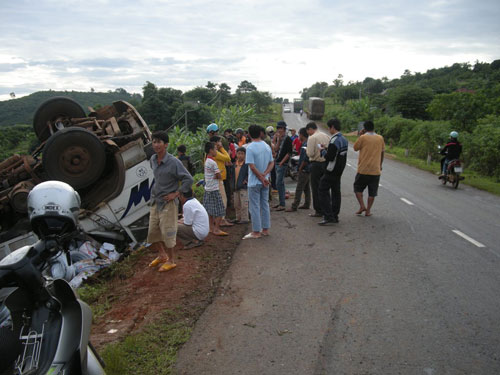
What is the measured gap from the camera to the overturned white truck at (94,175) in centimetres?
725

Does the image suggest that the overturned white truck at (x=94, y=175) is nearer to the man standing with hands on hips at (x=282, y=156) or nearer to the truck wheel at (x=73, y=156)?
the truck wheel at (x=73, y=156)

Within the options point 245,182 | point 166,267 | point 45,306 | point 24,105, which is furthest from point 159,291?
point 24,105

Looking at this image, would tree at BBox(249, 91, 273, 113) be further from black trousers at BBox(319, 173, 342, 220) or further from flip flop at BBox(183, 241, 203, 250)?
flip flop at BBox(183, 241, 203, 250)

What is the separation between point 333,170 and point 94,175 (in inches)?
180

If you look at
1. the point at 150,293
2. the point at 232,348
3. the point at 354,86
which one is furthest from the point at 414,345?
the point at 354,86

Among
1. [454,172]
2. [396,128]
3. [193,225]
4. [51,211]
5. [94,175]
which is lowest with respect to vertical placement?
[396,128]

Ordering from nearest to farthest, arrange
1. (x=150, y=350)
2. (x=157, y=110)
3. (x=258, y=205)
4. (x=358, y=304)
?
(x=150, y=350)
(x=358, y=304)
(x=258, y=205)
(x=157, y=110)

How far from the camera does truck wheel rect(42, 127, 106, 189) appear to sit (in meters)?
7.27

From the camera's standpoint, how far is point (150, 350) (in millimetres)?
3840

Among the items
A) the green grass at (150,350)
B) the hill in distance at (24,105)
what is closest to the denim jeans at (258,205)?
the green grass at (150,350)

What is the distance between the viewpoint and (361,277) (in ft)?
17.9

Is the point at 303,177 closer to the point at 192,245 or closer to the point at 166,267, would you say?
the point at 192,245

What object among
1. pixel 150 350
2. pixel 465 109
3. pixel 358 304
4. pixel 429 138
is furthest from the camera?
pixel 429 138

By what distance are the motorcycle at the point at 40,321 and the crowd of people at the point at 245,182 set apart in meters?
3.26
